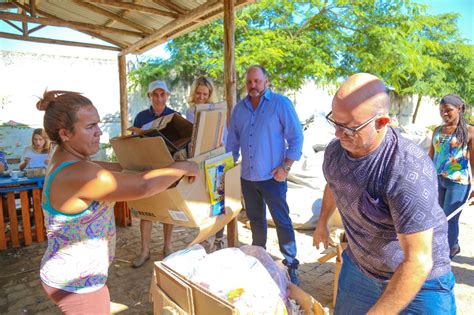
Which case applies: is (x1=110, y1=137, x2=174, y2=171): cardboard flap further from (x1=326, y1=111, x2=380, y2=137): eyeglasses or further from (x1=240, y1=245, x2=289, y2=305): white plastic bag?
(x1=326, y1=111, x2=380, y2=137): eyeglasses

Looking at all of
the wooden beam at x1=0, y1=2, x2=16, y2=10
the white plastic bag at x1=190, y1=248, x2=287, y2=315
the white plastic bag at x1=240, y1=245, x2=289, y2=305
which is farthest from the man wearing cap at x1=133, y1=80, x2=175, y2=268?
the wooden beam at x1=0, y1=2, x2=16, y2=10

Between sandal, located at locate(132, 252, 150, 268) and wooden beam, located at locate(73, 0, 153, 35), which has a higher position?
wooden beam, located at locate(73, 0, 153, 35)

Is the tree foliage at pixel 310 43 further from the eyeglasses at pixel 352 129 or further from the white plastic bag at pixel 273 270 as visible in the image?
the eyeglasses at pixel 352 129

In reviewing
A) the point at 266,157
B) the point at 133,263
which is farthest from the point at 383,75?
the point at 133,263

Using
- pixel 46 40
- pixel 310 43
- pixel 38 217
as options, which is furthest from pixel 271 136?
pixel 310 43

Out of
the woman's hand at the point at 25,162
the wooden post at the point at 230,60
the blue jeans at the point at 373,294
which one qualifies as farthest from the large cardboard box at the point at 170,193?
the woman's hand at the point at 25,162

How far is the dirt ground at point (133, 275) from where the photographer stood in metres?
3.13

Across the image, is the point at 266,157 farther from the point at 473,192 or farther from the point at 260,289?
the point at 473,192

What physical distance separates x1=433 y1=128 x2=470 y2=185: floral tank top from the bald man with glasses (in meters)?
2.42

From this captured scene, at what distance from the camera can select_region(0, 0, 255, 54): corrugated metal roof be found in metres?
4.73

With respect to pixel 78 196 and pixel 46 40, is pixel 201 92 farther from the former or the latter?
pixel 46 40

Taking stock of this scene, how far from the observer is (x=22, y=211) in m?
4.68

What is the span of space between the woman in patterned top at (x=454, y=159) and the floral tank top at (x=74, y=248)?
3.44 metres

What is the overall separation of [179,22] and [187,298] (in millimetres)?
4167
